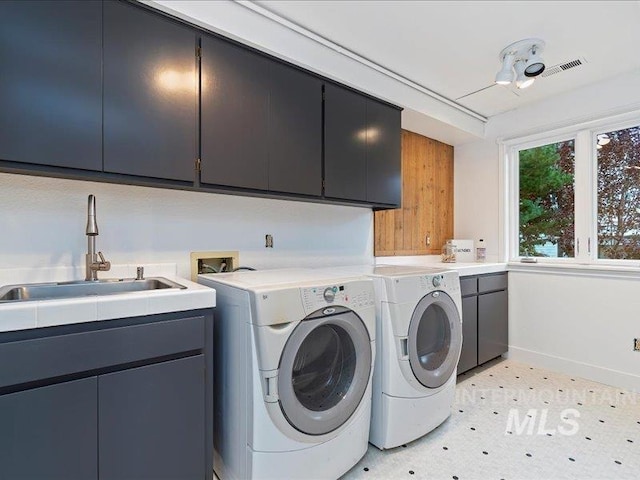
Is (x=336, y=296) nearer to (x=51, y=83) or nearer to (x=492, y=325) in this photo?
(x=51, y=83)

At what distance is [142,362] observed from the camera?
1.23 m

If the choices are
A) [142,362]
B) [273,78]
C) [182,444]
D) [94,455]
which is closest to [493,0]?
[273,78]

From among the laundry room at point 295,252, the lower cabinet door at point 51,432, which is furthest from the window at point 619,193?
the lower cabinet door at point 51,432

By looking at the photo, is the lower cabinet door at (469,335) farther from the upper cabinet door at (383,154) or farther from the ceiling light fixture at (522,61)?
the ceiling light fixture at (522,61)

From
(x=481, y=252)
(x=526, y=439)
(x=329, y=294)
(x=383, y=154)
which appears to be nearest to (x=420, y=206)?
(x=481, y=252)

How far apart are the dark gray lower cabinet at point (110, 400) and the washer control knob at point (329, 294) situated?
487mm

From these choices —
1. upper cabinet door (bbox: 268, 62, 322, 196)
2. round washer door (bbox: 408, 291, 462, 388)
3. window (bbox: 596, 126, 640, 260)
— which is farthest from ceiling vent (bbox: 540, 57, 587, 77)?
round washer door (bbox: 408, 291, 462, 388)

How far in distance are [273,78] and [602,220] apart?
2.84m

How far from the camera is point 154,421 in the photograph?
125 cm

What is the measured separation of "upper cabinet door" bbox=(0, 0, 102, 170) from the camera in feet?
4.11

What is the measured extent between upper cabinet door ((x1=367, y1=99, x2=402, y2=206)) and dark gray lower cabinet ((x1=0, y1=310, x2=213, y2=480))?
1.57 metres

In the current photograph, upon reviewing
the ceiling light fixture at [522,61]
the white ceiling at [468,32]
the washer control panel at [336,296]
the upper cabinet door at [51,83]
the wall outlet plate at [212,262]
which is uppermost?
the white ceiling at [468,32]

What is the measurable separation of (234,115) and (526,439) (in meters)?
2.41

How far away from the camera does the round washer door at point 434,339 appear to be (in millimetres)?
1830
